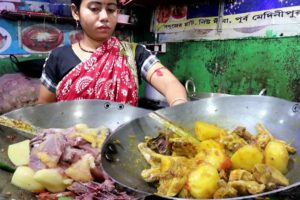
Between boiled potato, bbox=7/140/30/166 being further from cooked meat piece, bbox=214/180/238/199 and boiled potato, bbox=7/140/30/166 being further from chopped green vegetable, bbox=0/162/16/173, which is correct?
cooked meat piece, bbox=214/180/238/199

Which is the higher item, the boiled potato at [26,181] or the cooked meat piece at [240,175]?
the cooked meat piece at [240,175]

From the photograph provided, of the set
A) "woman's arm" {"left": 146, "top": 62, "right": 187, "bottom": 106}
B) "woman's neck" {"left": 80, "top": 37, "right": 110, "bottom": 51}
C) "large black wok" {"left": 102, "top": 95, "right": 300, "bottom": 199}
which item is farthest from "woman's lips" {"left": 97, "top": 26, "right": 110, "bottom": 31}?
"large black wok" {"left": 102, "top": 95, "right": 300, "bottom": 199}

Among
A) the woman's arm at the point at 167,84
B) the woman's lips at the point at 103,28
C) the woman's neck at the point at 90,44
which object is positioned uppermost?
the woman's lips at the point at 103,28

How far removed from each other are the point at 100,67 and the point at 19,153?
2.34 feet

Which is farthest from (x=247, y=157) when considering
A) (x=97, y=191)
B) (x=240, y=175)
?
(x=97, y=191)

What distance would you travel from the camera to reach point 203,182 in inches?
30.1

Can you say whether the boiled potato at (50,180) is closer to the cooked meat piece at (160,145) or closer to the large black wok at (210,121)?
the large black wok at (210,121)

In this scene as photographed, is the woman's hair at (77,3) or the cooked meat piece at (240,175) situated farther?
the woman's hair at (77,3)

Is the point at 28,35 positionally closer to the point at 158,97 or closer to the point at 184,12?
the point at 158,97

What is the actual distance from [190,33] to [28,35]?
75.8 inches

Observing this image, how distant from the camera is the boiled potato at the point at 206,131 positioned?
1.02 meters

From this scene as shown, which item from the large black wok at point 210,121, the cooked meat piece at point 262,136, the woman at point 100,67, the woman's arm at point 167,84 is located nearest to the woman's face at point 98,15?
the woman at point 100,67

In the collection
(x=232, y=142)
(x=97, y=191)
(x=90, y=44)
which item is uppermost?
(x=90, y=44)

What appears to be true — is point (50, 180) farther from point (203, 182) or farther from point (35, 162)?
point (203, 182)
